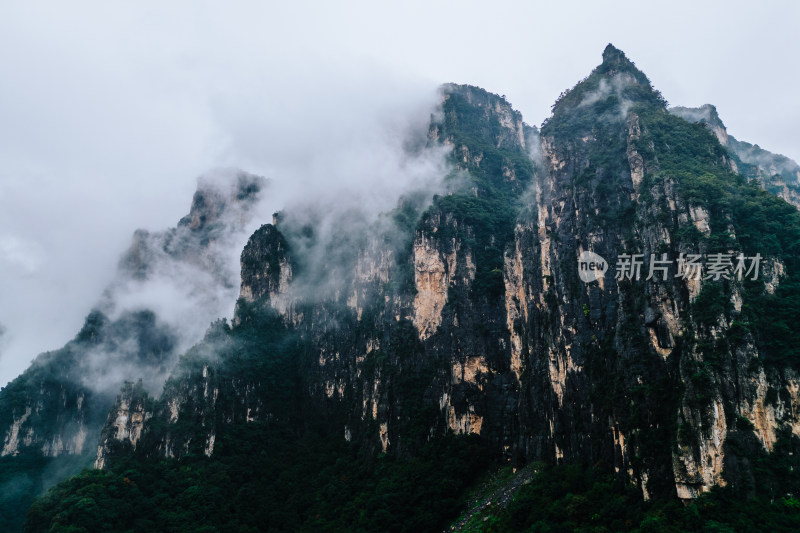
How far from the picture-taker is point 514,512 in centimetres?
4709

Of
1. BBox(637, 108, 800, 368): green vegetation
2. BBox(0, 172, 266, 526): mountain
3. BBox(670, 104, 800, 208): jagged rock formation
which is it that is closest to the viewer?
BBox(637, 108, 800, 368): green vegetation

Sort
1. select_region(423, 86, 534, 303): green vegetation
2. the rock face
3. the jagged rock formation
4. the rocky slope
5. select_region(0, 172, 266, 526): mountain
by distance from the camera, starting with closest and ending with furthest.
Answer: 1. the rocky slope
2. select_region(423, 86, 534, 303): green vegetation
3. the jagged rock formation
4. select_region(0, 172, 266, 526): mountain
5. the rock face

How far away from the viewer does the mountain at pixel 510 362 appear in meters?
39.9

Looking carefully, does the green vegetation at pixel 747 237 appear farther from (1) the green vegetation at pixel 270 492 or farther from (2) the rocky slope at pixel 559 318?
(1) the green vegetation at pixel 270 492

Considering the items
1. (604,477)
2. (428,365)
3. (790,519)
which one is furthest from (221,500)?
(790,519)

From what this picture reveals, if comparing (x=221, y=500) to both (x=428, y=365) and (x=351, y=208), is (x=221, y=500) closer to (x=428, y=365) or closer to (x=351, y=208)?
(x=428, y=365)

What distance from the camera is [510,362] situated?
221 feet

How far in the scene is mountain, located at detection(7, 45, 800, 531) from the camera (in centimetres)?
3991

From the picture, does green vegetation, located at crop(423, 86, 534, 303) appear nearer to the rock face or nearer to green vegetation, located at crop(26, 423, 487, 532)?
green vegetation, located at crop(26, 423, 487, 532)

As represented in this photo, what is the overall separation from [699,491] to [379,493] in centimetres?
3599

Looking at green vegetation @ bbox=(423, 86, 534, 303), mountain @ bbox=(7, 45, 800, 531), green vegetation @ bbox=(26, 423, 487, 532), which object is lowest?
green vegetation @ bbox=(26, 423, 487, 532)

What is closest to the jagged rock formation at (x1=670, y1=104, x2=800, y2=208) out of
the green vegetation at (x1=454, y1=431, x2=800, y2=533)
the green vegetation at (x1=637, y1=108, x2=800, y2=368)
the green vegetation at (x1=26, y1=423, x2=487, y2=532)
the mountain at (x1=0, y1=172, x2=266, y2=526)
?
the green vegetation at (x1=637, y1=108, x2=800, y2=368)

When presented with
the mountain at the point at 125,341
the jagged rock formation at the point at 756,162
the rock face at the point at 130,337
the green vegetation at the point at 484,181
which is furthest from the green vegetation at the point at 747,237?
the mountain at the point at 125,341

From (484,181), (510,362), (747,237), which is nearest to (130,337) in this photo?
(484,181)
